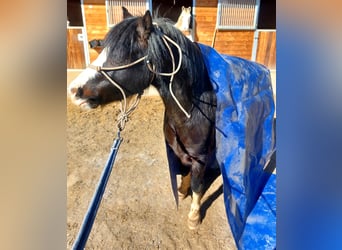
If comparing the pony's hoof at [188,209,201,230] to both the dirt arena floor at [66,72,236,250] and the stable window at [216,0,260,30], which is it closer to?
the dirt arena floor at [66,72,236,250]

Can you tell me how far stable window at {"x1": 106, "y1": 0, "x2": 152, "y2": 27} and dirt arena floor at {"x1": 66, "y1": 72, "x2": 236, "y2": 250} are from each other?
0.14m

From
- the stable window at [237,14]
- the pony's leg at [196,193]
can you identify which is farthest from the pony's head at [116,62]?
the pony's leg at [196,193]

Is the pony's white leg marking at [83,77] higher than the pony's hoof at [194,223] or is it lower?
higher

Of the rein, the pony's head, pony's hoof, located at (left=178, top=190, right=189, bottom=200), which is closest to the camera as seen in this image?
the rein

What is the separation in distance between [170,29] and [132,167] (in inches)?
14.2

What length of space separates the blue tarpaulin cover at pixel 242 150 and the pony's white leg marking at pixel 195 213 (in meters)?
0.08

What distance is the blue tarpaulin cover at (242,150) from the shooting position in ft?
1.90

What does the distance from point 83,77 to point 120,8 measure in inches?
6.0

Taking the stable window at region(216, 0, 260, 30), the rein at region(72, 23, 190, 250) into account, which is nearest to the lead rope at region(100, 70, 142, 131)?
the rein at region(72, 23, 190, 250)

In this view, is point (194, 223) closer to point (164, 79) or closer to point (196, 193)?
point (196, 193)

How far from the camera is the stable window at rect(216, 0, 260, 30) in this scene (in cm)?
51

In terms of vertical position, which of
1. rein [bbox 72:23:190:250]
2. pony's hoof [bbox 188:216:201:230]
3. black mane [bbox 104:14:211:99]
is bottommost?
pony's hoof [bbox 188:216:201:230]

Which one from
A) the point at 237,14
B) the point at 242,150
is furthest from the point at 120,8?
the point at 242,150

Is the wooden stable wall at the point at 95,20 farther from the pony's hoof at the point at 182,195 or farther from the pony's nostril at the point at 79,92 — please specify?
the pony's hoof at the point at 182,195
